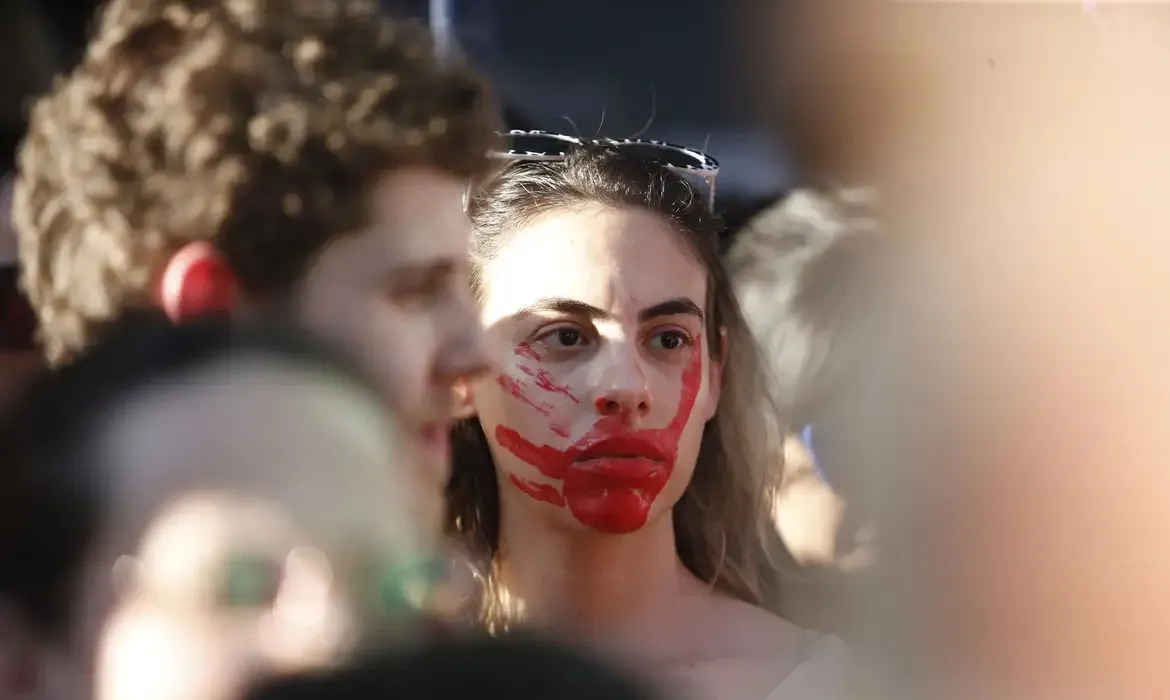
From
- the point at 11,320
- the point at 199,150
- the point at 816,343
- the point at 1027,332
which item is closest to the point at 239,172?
the point at 199,150

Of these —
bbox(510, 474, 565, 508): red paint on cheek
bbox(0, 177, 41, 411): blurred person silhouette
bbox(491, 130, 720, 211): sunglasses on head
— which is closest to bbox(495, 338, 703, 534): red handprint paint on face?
bbox(510, 474, 565, 508): red paint on cheek

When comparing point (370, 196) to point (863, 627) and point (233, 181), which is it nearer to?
point (233, 181)

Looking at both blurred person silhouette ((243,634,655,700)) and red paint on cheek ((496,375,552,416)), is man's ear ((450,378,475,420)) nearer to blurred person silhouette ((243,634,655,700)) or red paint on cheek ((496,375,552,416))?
red paint on cheek ((496,375,552,416))

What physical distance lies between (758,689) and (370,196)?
0.54 m

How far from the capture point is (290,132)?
75 centimetres

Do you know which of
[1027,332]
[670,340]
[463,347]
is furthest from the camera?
[1027,332]

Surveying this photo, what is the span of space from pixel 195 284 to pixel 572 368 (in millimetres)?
312

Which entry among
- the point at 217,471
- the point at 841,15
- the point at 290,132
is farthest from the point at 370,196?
the point at 841,15

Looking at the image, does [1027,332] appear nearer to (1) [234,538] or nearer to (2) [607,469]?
(2) [607,469]

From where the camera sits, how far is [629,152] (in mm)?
996

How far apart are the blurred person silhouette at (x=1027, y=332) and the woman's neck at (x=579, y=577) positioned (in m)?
0.27

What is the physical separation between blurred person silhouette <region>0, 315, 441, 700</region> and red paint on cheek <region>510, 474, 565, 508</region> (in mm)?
196

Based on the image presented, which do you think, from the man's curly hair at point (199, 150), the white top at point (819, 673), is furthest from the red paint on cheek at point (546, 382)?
the white top at point (819, 673)

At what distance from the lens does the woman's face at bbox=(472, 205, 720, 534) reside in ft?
3.05
